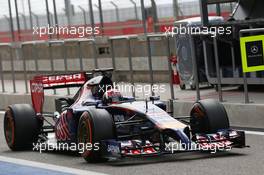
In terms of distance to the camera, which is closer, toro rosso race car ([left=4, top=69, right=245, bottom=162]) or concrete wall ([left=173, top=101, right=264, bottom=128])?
toro rosso race car ([left=4, top=69, right=245, bottom=162])

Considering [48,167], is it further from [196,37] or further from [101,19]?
[101,19]

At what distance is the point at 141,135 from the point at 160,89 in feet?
22.9

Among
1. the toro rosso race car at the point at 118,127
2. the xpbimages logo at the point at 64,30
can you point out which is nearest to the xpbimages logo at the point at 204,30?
the xpbimages logo at the point at 64,30

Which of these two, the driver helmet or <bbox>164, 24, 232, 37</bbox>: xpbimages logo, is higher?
<bbox>164, 24, 232, 37</bbox>: xpbimages logo

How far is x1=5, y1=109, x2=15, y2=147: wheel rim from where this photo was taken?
13.4m

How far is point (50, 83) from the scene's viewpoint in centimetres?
1424

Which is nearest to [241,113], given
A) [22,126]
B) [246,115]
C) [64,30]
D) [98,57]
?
[246,115]

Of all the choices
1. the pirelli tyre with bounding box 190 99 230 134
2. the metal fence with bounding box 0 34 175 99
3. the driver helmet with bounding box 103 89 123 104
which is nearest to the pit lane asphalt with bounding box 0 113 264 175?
the pirelli tyre with bounding box 190 99 230 134

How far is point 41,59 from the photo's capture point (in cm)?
2209

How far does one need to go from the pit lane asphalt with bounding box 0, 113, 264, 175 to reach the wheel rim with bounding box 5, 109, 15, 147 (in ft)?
2.45

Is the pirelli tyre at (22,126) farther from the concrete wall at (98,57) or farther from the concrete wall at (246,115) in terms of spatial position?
the concrete wall at (98,57)

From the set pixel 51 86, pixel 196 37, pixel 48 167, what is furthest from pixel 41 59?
pixel 48 167

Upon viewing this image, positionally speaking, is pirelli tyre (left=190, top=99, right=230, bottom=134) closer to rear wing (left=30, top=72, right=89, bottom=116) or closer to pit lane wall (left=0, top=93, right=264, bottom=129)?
rear wing (left=30, top=72, right=89, bottom=116)

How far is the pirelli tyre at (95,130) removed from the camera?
11320 mm
